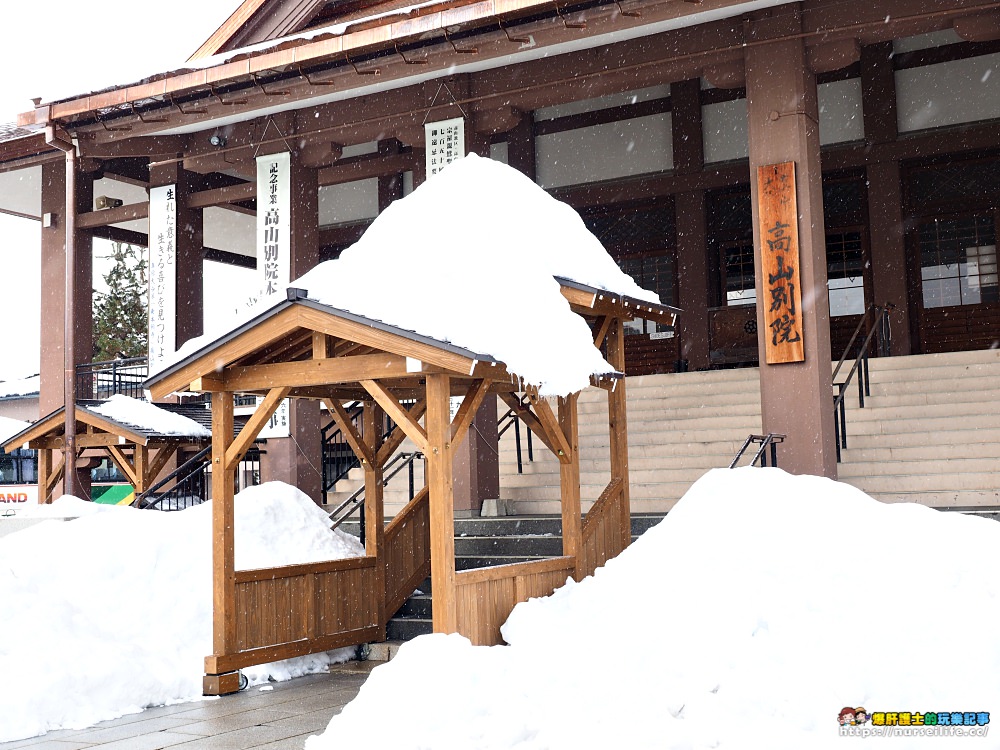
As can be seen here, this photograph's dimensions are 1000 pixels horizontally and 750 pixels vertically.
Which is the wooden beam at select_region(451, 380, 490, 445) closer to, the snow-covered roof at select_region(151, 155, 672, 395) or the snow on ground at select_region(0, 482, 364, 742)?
the snow-covered roof at select_region(151, 155, 672, 395)

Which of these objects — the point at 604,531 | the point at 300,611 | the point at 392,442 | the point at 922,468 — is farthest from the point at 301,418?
the point at 922,468

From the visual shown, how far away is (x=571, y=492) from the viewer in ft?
29.2

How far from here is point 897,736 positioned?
568 cm

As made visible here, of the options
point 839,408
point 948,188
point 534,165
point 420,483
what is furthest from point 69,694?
point 948,188

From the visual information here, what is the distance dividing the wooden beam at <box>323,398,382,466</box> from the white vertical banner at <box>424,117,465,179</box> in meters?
4.28

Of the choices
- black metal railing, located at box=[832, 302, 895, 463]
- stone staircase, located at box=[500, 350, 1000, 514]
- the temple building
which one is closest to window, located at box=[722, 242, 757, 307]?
the temple building

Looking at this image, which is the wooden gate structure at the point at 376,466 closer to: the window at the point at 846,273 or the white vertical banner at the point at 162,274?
the white vertical banner at the point at 162,274

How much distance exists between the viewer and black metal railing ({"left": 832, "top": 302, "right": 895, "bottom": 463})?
11.6 m

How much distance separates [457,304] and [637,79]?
557cm

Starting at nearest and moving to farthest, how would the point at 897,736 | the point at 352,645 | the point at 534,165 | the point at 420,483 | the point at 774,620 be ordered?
the point at 897,736 → the point at 774,620 → the point at 352,645 → the point at 420,483 → the point at 534,165

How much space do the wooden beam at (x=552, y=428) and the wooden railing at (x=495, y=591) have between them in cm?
91

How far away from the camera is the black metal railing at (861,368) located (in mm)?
11570

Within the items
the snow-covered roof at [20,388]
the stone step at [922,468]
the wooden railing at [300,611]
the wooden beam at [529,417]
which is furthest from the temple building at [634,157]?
the snow-covered roof at [20,388]

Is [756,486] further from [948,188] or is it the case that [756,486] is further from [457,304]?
[948,188]
